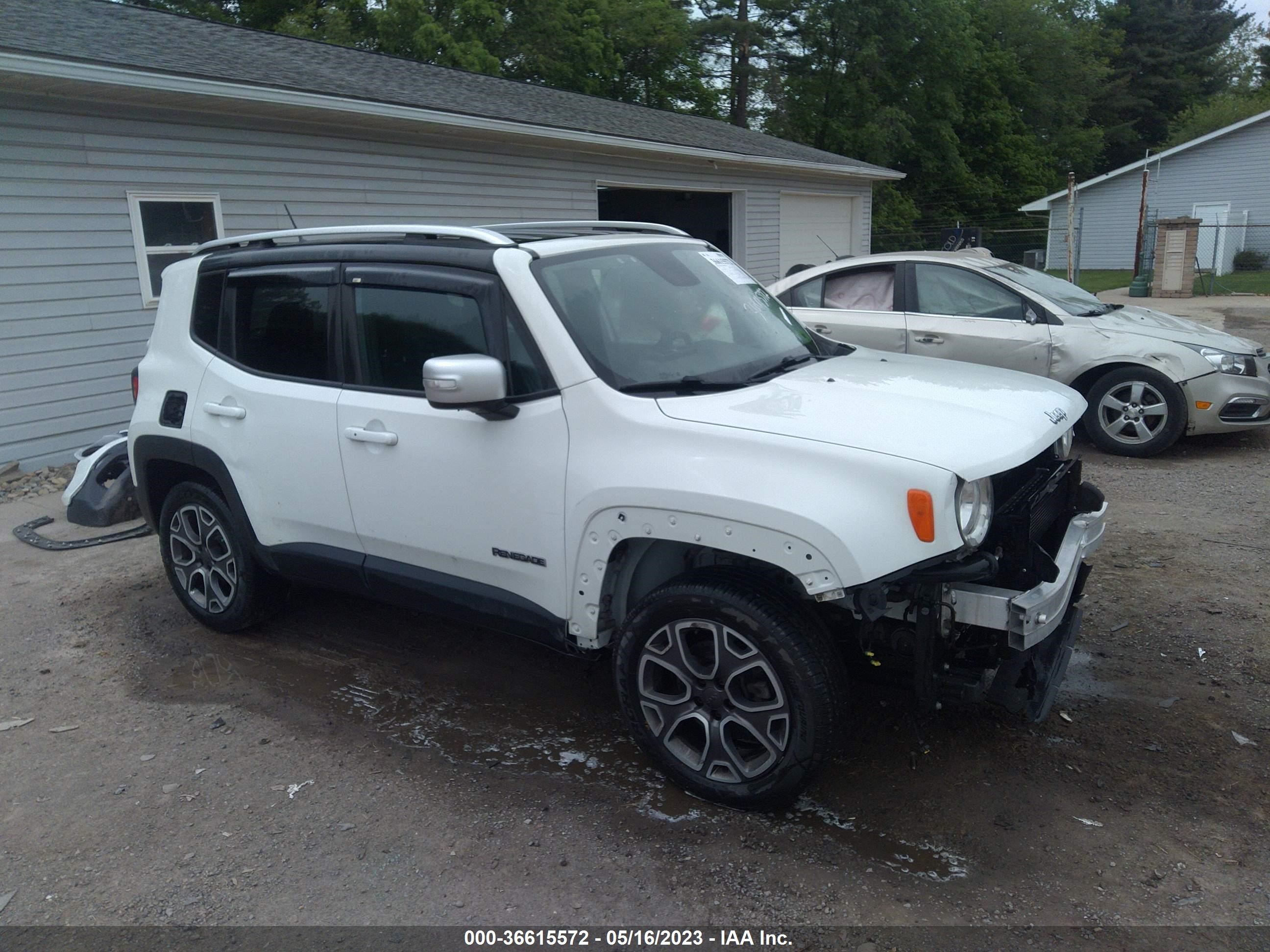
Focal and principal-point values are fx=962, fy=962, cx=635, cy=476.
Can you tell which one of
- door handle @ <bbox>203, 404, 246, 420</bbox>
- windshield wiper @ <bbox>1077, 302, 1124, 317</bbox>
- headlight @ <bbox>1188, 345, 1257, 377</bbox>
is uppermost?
windshield wiper @ <bbox>1077, 302, 1124, 317</bbox>

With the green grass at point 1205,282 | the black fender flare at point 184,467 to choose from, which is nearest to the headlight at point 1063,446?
the black fender flare at point 184,467

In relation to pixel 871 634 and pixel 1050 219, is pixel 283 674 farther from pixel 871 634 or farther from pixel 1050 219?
pixel 1050 219

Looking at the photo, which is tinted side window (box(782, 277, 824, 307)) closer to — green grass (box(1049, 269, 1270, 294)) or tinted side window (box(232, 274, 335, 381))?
tinted side window (box(232, 274, 335, 381))

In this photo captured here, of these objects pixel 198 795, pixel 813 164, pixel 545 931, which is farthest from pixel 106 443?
pixel 813 164

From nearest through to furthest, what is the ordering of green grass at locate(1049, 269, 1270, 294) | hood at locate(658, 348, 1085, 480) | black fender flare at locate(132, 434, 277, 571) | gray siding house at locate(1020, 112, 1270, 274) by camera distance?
hood at locate(658, 348, 1085, 480) < black fender flare at locate(132, 434, 277, 571) < green grass at locate(1049, 269, 1270, 294) < gray siding house at locate(1020, 112, 1270, 274)

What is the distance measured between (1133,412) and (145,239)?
9012mm

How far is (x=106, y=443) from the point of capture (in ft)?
24.5

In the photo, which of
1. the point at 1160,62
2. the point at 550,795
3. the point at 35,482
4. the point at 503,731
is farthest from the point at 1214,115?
the point at 550,795

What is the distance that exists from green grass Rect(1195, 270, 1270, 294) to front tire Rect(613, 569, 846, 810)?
26942 mm

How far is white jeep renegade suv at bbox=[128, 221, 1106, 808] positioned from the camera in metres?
2.98

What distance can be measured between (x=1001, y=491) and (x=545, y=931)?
2.12 metres

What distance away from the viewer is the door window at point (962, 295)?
805 cm

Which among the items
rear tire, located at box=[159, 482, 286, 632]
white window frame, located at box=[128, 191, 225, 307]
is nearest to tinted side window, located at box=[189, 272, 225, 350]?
rear tire, located at box=[159, 482, 286, 632]

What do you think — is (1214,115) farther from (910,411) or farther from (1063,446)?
(910,411)
